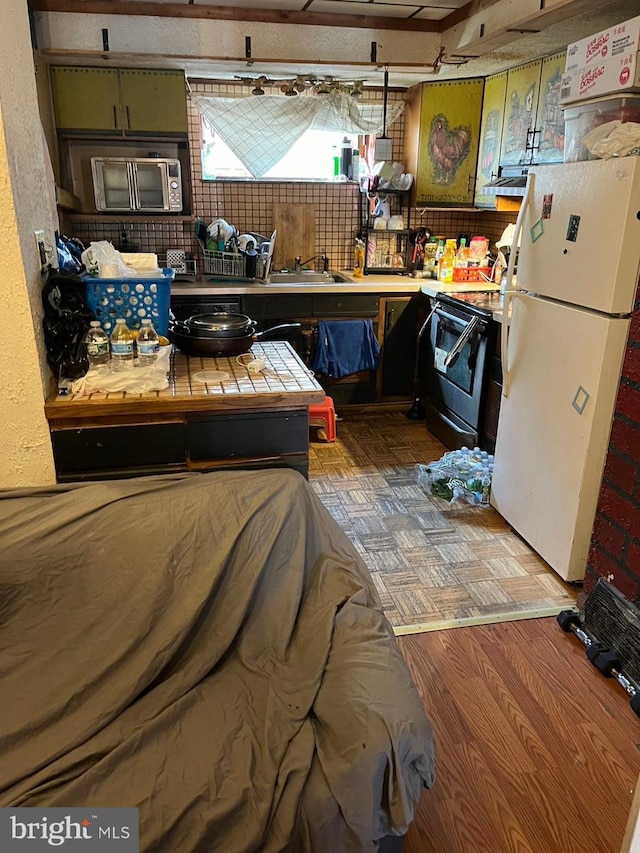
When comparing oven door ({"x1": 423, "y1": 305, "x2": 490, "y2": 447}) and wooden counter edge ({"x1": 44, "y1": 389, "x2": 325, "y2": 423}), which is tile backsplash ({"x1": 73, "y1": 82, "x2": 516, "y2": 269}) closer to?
oven door ({"x1": 423, "y1": 305, "x2": 490, "y2": 447})

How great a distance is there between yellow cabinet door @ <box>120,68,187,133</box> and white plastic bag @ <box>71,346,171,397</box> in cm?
235

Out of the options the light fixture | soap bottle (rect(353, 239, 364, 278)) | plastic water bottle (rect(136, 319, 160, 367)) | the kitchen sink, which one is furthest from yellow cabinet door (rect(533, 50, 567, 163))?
plastic water bottle (rect(136, 319, 160, 367))

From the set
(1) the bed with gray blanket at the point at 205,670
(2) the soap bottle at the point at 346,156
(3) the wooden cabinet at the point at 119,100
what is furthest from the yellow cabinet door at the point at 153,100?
(1) the bed with gray blanket at the point at 205,670

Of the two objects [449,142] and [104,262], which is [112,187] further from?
[449,142]

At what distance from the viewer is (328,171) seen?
4.58m

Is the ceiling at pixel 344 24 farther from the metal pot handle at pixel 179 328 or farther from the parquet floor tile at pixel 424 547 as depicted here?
the parquet floor tile at pixel 424 547

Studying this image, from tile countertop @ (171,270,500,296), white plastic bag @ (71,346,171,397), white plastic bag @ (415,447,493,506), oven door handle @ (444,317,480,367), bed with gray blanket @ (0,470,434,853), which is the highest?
tile countertop @ (171,270,500,296)

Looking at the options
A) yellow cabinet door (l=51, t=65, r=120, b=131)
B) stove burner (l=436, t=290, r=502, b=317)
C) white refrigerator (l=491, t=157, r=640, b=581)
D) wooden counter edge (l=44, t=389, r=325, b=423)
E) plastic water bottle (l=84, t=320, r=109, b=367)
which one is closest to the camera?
wooden counter edge (l=44, t=389, r=325, b=423)

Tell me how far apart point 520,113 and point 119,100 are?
7.49 ft

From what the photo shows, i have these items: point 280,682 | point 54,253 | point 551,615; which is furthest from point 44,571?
point 551,615

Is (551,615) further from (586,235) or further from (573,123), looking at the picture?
(573,123)

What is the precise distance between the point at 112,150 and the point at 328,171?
1489 mm

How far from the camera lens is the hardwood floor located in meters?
1.60

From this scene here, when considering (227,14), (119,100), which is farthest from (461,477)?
(119,100)
